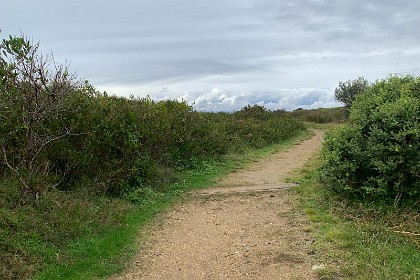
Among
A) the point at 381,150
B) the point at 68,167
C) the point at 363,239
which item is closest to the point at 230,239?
the point at 363,239

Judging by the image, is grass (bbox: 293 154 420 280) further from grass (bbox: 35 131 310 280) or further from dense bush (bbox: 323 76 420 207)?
grass (bbox: 35 131 310 280)

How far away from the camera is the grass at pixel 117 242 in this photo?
16.0ft

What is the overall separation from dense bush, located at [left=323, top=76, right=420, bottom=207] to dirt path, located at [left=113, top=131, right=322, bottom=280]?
104 cm

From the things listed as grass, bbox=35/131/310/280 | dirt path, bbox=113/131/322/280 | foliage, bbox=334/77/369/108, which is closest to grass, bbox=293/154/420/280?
dirt path, bbox=113/131/322/280

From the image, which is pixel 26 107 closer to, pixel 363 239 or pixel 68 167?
pixel 68 167

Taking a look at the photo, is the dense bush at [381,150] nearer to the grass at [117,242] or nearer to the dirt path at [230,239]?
the dirt path at [230,239]

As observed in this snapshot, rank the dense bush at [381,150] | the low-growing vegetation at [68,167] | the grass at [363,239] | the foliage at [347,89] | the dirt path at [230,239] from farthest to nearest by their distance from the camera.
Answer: the foliage at [347,89], the dense bush at [381,150], the low-growing vegetation at [68,167], the dirt path at [230,239], the grass at [363,239]

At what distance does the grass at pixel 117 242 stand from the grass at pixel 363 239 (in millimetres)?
2472

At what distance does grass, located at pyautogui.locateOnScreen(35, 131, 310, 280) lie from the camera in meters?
4.86

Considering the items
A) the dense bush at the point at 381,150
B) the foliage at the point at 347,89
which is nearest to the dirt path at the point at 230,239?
the dense bush at the point at 381,150

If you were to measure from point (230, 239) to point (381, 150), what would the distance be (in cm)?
261

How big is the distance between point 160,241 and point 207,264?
3.62 ft

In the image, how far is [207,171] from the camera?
10414 mm

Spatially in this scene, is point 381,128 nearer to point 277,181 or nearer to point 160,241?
point 277,181
